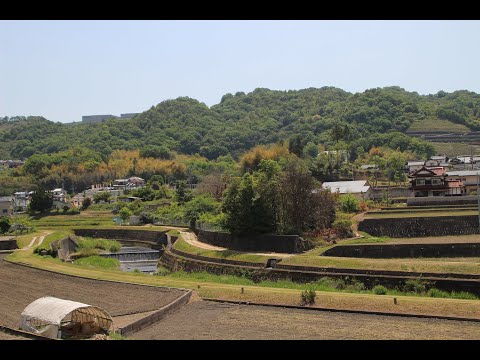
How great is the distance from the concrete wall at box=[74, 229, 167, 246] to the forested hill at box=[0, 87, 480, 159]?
4079cm

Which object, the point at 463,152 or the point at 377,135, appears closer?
the point at 463,152

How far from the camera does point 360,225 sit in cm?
3947

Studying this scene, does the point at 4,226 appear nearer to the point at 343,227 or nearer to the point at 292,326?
the point at 343,227

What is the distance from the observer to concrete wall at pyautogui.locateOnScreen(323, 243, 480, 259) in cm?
3030

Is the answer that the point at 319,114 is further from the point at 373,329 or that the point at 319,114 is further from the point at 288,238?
the point at 373,329

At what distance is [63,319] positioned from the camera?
1984 cm

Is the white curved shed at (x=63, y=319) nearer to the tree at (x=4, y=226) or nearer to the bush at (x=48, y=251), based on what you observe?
the bush at (x=48, y=251)

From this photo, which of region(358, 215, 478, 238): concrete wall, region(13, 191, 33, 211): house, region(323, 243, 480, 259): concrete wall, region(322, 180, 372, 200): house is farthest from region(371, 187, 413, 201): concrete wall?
region(13, 191, 33, 211): house

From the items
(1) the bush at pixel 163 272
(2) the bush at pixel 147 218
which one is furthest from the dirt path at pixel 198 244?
(2) the bush at pixel 147 218

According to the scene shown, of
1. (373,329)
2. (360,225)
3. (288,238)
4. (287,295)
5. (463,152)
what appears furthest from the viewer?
(463,152)

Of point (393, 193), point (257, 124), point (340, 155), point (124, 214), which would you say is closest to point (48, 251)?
point (124, 214)
